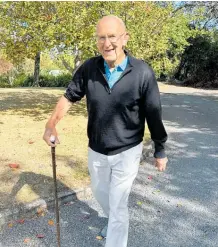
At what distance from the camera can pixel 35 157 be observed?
17.6 ft

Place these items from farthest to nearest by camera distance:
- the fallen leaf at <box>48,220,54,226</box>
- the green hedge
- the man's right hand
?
the green hedge
the fallen leaf at <box>48,220,54,226</box>
the man's right hand

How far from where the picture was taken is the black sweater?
2459 millimetres

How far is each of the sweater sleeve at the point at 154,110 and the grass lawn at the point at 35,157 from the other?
1.82 m

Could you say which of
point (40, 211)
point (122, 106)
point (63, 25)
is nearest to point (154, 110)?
point (122, 106)

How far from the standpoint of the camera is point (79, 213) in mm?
3721

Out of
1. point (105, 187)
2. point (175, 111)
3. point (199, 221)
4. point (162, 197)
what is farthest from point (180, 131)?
point (105, 187)

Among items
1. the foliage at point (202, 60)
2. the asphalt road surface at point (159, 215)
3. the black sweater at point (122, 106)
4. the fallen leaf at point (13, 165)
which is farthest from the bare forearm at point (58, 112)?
the foliage at point (202, 60)

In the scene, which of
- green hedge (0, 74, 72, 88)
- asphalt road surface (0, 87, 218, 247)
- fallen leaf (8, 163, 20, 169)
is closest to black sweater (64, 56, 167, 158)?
asphalt road surface (0, 87, 218, 247)

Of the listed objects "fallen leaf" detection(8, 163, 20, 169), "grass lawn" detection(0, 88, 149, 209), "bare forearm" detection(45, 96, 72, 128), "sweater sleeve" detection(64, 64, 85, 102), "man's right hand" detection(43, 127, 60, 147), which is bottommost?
"grass lawn" detection(0, 88, 149, 209)

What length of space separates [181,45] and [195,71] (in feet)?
6.97

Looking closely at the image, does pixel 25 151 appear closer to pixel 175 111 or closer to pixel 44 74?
pixel 175 111

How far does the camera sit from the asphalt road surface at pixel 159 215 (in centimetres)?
322

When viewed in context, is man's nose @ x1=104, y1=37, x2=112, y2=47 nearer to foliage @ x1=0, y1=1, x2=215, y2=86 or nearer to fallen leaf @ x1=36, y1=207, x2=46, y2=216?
fallen leaf @ x1=36, y1=207, x2=46, y2=216

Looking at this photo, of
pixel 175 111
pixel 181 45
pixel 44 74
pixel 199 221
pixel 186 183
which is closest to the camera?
pixel 199 221
